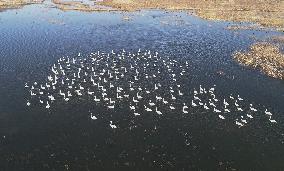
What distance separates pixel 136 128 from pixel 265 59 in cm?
2801

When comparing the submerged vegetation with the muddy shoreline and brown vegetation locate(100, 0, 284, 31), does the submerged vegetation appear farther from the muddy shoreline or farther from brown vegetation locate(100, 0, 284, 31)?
the muddy shoreline

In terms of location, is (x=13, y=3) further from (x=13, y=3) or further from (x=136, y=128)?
(x=136, y=128)

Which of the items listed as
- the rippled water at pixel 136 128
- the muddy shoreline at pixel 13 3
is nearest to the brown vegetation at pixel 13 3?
the muddy shoreline at pixel 13 3

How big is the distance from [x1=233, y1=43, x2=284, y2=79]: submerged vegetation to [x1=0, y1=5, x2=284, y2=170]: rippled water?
177cm

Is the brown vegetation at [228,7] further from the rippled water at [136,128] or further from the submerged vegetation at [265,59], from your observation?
the rippled water at [136,128]

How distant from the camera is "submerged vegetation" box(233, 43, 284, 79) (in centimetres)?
5520

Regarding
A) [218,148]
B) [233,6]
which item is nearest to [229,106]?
[218,148]

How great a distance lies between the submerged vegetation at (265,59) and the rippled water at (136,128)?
5.79 feet

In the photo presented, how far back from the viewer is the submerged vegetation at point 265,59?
55.2 metres

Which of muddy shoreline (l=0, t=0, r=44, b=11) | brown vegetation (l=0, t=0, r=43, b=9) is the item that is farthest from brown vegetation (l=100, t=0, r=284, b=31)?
brown vegetation (l=0, t=0, r=43, b=9)

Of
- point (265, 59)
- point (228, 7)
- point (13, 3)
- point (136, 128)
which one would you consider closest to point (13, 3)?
point (13, 3)

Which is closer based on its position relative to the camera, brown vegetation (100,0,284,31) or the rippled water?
the rippled water

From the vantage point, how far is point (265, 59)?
59656 mm

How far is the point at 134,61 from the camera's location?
57719 millimetres
